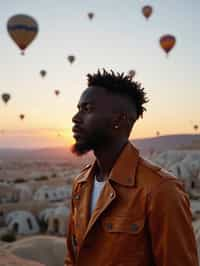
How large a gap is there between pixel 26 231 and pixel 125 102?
71.1ft

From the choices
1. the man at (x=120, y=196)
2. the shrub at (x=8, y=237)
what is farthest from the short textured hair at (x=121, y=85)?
the shrub at (x=8, y=237)

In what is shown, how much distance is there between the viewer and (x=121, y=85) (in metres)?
2.65

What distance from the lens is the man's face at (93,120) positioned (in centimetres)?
253

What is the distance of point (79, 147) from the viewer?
2629mm

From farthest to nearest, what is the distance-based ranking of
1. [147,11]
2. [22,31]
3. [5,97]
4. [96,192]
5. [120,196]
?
[5,97]
[147,11]
[22,31]
[96,192]
[120,196]

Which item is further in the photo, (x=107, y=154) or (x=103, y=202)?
(x=107, y=154)

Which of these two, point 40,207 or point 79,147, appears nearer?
point 79,147

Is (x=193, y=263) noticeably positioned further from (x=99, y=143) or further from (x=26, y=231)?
(x=26, y=231)

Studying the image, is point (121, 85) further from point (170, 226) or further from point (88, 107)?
point (170, 226)

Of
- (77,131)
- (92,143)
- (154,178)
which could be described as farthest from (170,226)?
(77,131)

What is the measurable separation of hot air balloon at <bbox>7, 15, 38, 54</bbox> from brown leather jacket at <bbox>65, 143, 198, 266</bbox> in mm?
29460

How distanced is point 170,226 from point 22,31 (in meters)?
30.1

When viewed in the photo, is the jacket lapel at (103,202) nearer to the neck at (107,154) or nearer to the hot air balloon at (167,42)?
the neck at (107,154)

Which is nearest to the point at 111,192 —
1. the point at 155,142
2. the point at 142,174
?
the point at 142,174
